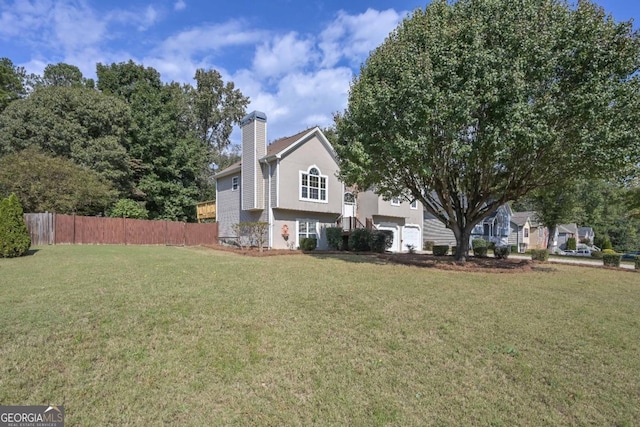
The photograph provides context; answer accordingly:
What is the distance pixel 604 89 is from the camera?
33.2 ft

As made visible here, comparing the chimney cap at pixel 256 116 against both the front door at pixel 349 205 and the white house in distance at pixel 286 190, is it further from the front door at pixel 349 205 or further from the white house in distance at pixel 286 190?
the front door at pixel 349 205

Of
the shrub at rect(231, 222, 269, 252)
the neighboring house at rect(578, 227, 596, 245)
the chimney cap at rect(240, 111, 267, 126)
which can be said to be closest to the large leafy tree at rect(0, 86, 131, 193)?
the chimney cap at rect(240, 111, 267, 126)

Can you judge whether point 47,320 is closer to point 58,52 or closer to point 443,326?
point 443,326

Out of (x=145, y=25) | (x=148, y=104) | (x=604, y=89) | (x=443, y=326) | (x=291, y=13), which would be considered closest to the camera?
(x=443, y=326)

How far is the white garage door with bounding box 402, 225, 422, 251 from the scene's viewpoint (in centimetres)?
2635

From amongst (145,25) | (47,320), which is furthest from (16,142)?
(47,320)

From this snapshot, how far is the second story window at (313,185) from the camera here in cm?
2006

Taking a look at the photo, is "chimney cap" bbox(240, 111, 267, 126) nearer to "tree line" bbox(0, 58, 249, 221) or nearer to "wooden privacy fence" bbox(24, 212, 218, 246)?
"wooden privacy fence" bbox(24, 212, 218, 246)

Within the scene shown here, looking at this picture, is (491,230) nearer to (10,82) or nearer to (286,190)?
(286,190)

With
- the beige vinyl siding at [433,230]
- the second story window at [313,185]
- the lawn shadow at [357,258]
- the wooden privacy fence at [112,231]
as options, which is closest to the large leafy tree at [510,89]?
the lawn shadow at [357,258]

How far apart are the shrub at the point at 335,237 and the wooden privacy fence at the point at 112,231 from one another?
27.3ft

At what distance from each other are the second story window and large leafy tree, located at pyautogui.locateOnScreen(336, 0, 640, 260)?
7.91 meters

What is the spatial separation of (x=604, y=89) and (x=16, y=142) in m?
33.3

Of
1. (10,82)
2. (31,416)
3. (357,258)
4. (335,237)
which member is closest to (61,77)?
(10,82)
